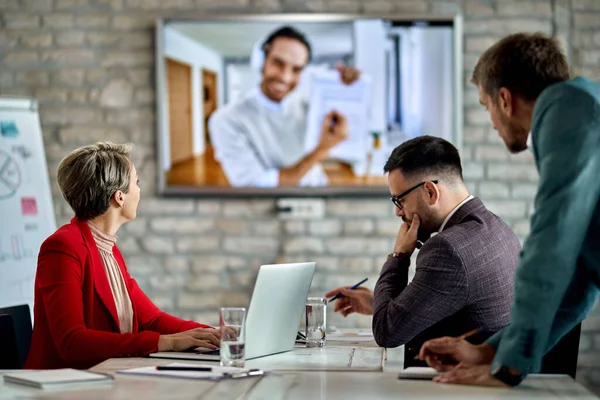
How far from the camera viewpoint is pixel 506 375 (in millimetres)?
1704

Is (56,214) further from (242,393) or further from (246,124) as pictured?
(242,393)

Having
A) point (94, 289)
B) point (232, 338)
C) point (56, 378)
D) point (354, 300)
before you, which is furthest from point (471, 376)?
→ point (94, 289)

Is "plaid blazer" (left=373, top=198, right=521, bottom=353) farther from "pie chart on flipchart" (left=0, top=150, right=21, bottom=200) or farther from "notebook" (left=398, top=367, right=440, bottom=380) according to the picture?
"pie chart on flipchart" (left=0, top=150, right=21, bottom=200)

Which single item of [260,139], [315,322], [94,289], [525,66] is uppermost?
[525,66]

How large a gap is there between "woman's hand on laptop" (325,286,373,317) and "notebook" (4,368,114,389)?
1101 millimetres

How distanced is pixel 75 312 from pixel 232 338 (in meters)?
0.55

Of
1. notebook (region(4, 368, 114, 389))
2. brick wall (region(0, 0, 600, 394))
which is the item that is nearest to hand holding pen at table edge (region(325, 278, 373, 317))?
notebook (region(4, 368, 114, 389))

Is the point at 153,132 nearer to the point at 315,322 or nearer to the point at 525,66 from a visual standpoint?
the point at 315,322

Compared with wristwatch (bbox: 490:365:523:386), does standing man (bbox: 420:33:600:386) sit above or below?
above

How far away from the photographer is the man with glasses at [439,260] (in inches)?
93.4

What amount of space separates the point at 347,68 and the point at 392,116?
13.1 inches

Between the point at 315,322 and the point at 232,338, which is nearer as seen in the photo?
the point at 232,338

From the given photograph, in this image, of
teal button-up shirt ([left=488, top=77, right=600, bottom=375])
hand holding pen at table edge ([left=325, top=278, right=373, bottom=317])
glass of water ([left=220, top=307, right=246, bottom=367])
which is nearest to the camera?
teal button-up shirt ([left=488, top=77, right=600, bottom=375])

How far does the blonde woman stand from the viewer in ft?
7.74
